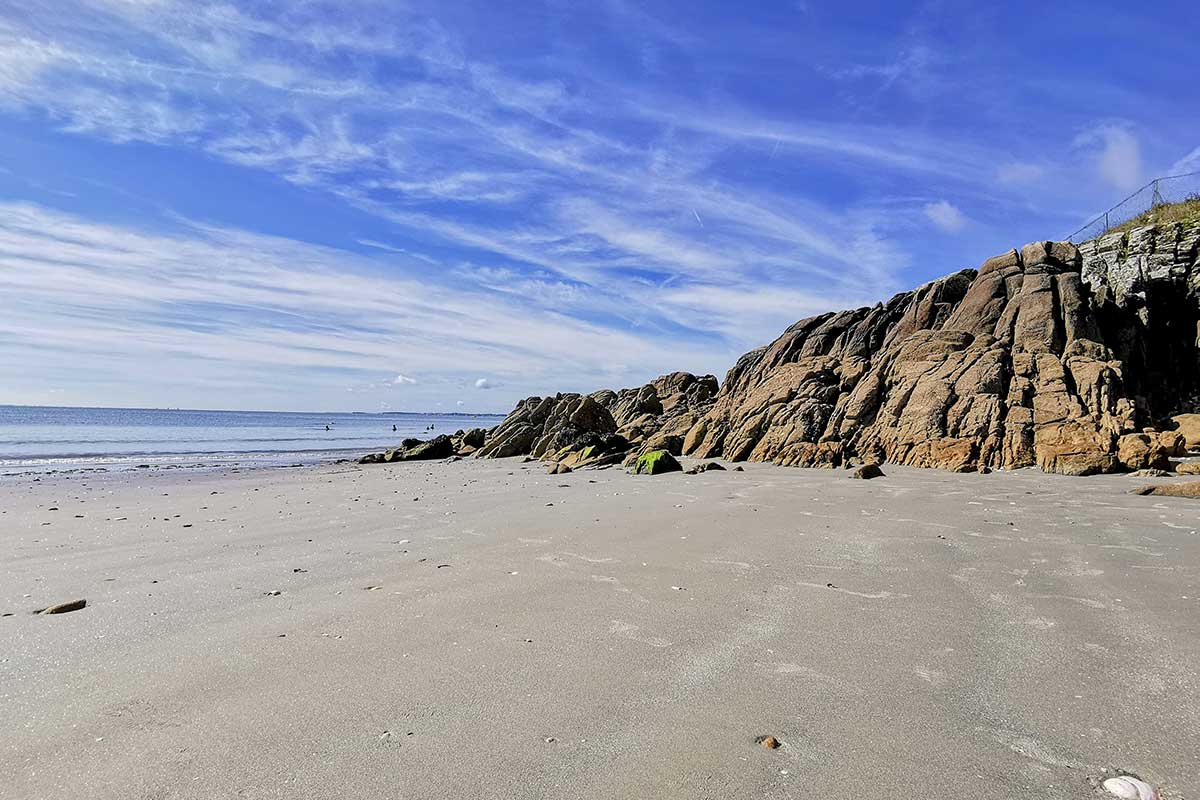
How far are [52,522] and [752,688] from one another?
12.2 metres

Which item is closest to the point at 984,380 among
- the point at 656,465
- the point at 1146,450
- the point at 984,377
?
the point at 984,377

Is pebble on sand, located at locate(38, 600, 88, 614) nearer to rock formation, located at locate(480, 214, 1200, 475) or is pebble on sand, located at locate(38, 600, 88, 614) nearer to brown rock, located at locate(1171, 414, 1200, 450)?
rock formation, located at locate(480, 214, 1200, 475)

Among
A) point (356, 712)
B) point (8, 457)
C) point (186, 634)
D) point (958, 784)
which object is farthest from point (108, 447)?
point (958, 784)

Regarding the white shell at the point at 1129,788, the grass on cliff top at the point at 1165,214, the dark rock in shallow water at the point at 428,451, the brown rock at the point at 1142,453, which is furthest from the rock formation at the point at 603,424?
the grass on cliff top at the point at 1165,214

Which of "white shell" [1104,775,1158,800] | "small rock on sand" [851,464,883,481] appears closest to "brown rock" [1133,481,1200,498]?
"small rock on sand" [851,464,883,481]

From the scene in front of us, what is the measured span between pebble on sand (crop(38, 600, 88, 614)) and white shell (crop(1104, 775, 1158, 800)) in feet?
23.5

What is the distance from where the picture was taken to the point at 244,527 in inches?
397

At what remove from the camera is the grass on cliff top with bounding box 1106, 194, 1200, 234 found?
31.5 metres

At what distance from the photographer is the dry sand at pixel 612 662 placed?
2971 millimetres

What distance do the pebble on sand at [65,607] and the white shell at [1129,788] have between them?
716 centimetres

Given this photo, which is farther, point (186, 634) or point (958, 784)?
point (186, 634)

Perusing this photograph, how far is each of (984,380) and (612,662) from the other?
709 inches

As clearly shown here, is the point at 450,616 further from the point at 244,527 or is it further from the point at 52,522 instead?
the point at 52,522

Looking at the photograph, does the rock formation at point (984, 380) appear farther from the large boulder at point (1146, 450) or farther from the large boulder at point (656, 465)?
the large boulder at point (656, 465)
